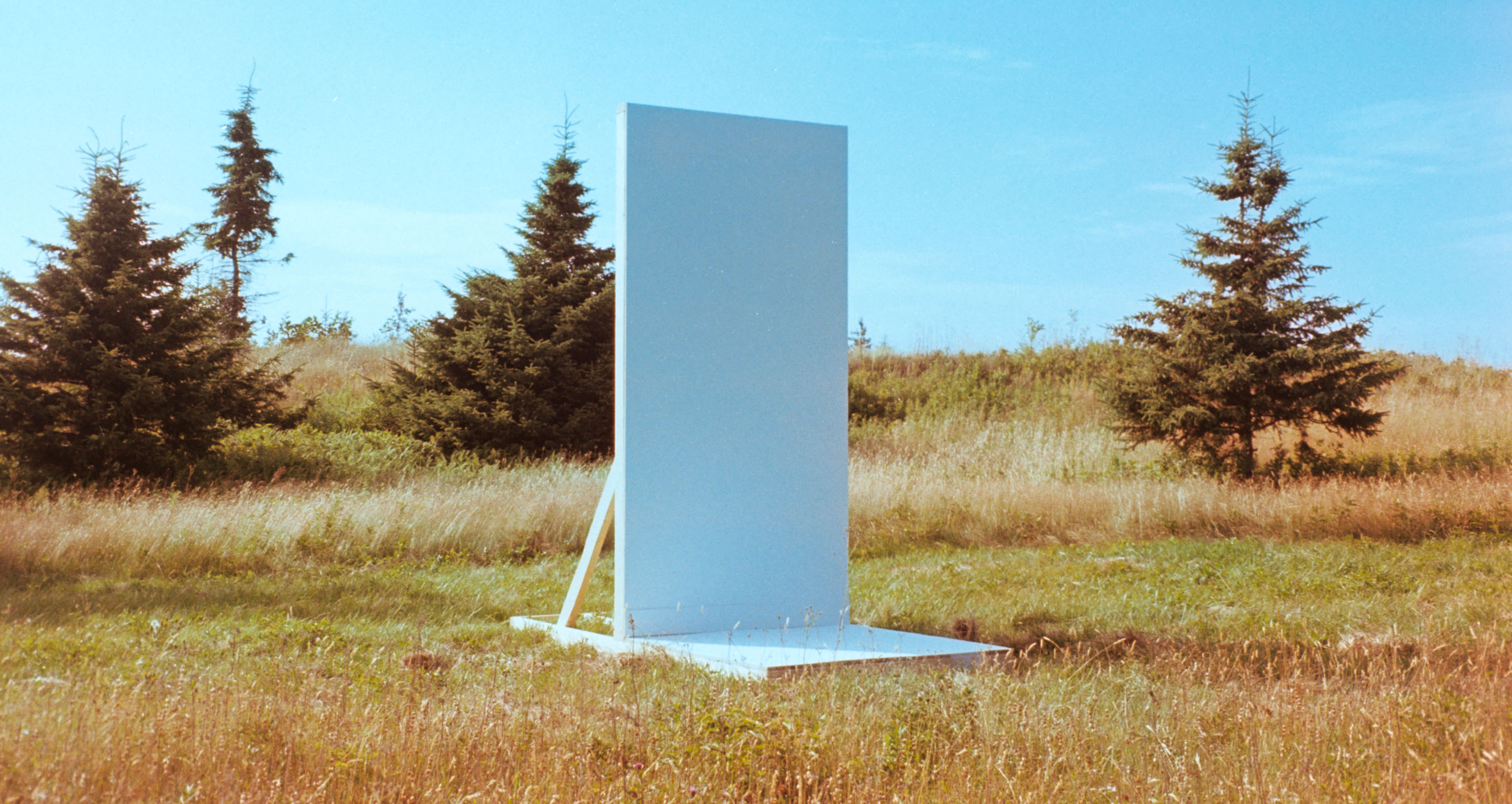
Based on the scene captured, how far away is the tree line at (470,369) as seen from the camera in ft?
44.1

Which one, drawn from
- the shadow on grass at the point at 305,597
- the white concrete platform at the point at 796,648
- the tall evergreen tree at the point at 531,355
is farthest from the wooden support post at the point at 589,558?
the tall evergreen tree at the point at 531,355

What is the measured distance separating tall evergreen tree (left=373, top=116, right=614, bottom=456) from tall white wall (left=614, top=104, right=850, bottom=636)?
11944 millimetres

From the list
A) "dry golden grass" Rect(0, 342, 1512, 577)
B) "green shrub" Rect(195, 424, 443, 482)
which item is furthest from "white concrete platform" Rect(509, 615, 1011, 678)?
"green shrub" Rect(195, 424, 443, 482)

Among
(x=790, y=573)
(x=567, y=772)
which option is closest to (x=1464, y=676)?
(x=790, y=573)

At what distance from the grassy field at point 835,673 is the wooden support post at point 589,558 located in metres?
0.28

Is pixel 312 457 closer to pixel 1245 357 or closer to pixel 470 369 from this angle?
pixel 470 369

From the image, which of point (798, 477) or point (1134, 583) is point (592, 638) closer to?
point (798, 477)

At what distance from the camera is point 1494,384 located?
A: 1978cm

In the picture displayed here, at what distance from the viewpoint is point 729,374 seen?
19.1 feet

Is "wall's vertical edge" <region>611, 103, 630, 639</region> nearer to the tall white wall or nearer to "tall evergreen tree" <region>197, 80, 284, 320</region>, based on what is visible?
the tall white wall

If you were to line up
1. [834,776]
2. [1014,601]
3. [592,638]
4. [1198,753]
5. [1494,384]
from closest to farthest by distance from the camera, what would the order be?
[834,776] < [1198,753] < [592,638] < [1014,601] < [1494,384]

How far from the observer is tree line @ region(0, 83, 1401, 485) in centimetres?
1345

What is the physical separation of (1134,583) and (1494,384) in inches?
627

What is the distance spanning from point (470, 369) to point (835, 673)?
14366mm
